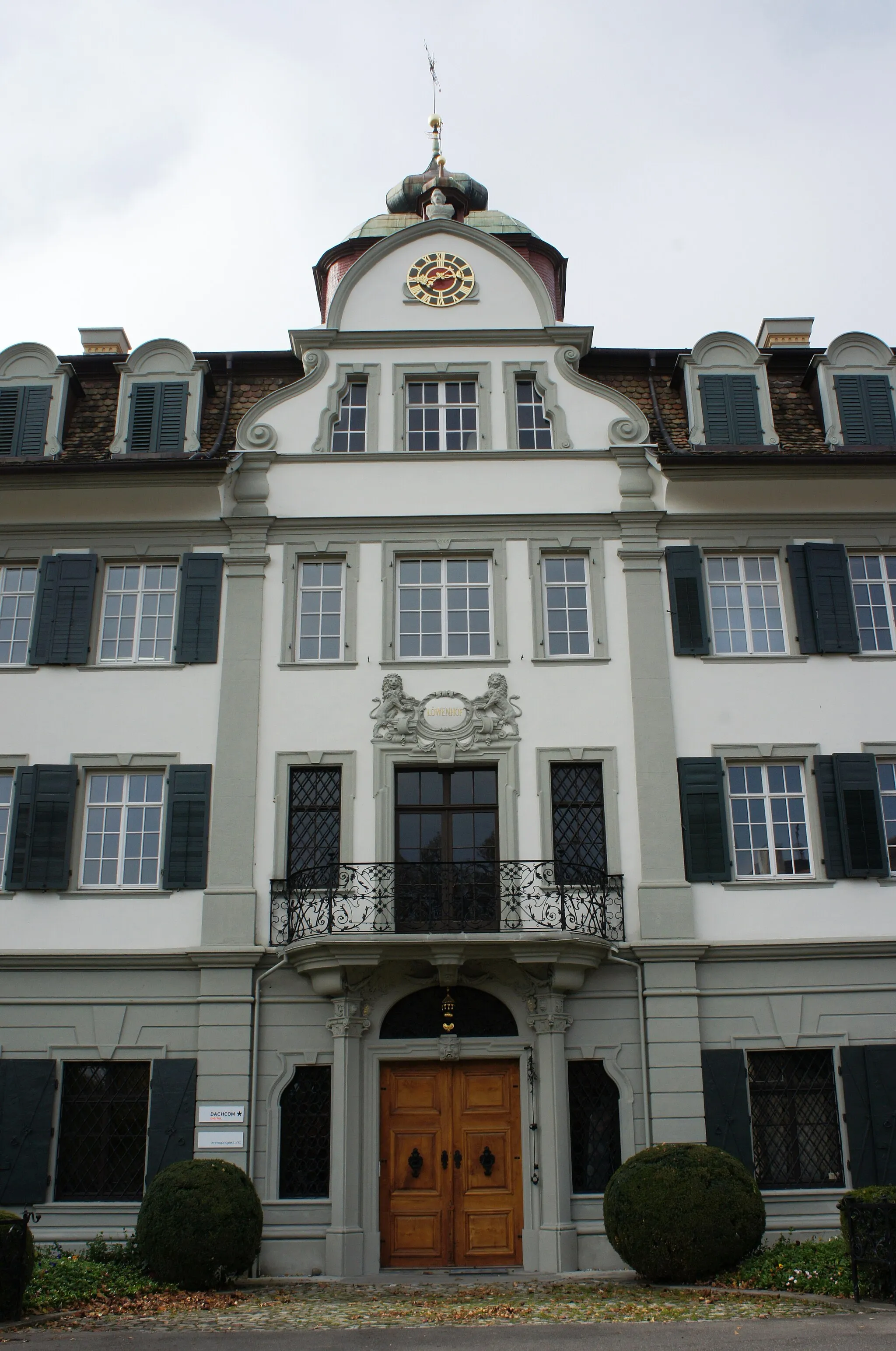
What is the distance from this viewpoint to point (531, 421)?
818 inches

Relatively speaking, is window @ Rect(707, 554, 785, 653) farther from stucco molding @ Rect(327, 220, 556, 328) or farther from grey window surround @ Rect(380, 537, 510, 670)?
stucco molding @ Rect(327, 220, 556, 328)

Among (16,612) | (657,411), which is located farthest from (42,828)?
(657,411)

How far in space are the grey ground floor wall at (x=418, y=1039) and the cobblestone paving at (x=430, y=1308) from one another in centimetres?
196

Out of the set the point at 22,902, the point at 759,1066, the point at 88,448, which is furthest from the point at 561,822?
the point at 88,448

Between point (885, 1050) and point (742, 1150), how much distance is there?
8.02 feet

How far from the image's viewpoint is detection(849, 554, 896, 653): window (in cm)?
1956

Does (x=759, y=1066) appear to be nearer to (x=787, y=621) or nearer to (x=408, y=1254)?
(x=408, y=1254)

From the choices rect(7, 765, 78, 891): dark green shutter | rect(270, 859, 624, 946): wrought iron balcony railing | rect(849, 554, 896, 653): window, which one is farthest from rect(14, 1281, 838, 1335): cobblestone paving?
rect(849, 554, 896, 653): window

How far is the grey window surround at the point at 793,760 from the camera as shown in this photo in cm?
1830

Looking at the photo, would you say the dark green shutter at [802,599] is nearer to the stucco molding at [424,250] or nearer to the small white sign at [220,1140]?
the stucco molding at [424,250]

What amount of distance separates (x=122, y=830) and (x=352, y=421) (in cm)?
756

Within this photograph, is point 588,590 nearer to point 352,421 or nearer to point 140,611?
point 352,421

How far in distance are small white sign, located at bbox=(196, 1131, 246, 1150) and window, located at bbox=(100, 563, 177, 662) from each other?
22.9 ft

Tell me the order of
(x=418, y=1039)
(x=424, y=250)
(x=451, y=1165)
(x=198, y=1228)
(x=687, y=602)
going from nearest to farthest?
(x=198, y=1228), (x=451, y=1165), (x=418, y=1039), (x=687, y=602), (x=424, y=250)
